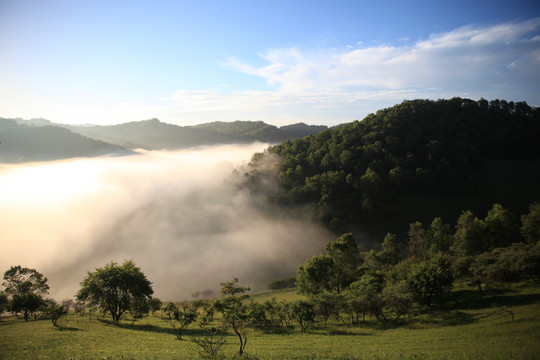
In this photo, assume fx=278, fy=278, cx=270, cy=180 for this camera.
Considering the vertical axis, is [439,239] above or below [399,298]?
below

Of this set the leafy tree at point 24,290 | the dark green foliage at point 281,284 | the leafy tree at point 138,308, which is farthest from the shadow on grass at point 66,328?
the dark green foliage at point 281,284

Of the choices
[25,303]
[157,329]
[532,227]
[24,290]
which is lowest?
[25,303]

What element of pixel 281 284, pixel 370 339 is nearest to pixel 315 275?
pixel 370 339

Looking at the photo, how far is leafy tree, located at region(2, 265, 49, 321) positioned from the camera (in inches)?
2090

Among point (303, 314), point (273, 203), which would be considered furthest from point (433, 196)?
point (303, 314)

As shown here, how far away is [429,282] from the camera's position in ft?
128

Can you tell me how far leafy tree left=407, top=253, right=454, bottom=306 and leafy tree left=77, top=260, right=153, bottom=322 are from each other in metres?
43.4

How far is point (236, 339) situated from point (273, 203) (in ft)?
283

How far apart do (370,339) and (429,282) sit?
14.2m

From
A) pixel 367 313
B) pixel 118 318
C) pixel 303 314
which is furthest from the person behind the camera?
pixel 118 318

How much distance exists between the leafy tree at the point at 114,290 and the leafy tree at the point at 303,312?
26705 mm

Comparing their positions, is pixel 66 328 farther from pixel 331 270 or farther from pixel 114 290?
pixel 331 270

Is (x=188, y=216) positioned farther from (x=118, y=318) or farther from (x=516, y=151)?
(x=516, y=151)

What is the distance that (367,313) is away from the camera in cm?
4019
